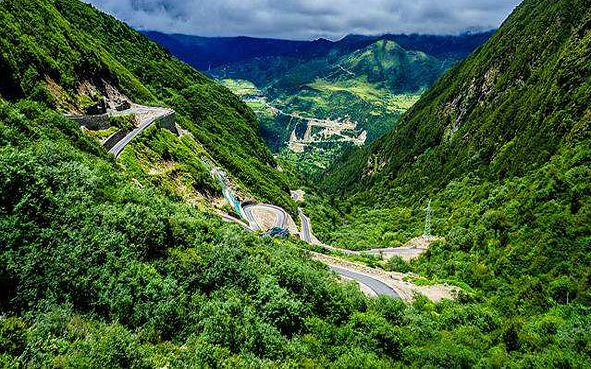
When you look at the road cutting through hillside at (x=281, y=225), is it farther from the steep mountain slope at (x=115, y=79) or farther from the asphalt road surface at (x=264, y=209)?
the steep mountain slope at (x=115, y=79)

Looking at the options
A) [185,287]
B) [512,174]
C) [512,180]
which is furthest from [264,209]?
[185,287]

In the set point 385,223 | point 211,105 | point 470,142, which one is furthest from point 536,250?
point 211,105

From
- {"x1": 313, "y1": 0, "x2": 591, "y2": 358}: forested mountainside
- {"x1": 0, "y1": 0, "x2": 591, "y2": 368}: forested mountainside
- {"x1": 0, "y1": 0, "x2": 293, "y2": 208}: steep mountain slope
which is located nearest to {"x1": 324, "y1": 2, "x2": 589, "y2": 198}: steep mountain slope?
{"x1": 313, "y1": 0, "x2": 591, "y2": 358}: forested mountainside

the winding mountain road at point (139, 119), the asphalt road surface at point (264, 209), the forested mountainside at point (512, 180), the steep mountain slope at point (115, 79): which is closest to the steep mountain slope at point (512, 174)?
the forested mountainside at point (512, 180)

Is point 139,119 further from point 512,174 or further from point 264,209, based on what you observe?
point 512,174

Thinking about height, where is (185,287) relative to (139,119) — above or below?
below
